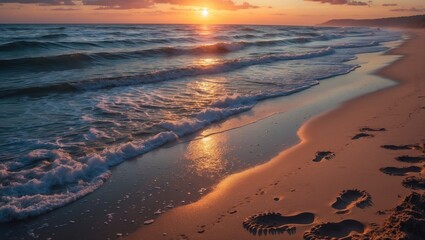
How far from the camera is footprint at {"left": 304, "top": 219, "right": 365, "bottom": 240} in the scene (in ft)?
12.1

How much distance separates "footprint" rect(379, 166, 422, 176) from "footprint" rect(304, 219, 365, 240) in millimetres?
1617

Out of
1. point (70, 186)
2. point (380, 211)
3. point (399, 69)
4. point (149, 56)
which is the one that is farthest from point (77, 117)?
point (149, 56)

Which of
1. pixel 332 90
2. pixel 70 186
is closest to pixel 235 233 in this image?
pixel 70 186

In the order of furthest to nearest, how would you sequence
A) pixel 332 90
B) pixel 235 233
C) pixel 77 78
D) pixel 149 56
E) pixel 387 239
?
pixel 149 56 → pixel 77 78 → pixel 332 90 → pixel 235 233 → pixel 387 239

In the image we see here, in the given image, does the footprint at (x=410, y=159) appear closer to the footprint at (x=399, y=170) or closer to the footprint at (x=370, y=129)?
the footprint at (x=399, y=170)

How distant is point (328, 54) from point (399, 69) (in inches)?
361

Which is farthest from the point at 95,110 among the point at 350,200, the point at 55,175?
the point at 350,200

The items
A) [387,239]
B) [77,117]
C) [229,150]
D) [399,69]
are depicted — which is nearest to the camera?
[387,239]

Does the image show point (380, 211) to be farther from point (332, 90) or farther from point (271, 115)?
point (332, 90)

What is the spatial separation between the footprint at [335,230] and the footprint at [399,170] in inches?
63.7

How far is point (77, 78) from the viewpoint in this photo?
1497 centimetres

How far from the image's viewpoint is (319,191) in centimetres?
476

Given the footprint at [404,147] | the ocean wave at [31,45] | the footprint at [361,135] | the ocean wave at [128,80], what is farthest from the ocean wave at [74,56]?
the footprint at [404,147]

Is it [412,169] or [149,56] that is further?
[149,56]
